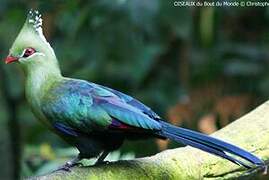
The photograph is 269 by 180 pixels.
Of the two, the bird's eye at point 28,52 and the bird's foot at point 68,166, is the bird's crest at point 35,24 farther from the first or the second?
the bird's foot at point 68,166

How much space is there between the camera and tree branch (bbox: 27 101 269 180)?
2309 mm

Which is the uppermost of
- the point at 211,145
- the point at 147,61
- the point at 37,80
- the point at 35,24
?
the point at 35,24

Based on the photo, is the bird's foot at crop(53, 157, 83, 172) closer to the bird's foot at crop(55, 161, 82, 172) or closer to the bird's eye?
the bird's foot at crop(55, 161, 82, 172)

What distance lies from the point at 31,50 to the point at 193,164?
652 mm

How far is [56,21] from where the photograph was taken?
14.1 feet

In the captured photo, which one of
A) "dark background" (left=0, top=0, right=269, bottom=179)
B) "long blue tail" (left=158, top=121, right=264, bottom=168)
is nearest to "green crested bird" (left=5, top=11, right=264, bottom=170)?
"long blue tail" (left=158, top=121, right=264, bottom=168)

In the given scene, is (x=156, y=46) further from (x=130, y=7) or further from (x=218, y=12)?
(x=130, y=7)

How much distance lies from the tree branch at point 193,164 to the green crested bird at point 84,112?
86 mm

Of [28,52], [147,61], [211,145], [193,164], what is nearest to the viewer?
[211,145]

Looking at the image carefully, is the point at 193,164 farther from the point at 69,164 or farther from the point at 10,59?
the point at 10,59

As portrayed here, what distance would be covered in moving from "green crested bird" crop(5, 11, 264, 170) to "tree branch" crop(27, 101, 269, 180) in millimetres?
86

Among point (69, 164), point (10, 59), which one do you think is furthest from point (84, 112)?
point (10, 59)

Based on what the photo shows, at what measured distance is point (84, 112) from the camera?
2.34 metres

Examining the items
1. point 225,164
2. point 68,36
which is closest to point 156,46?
point 68,36
